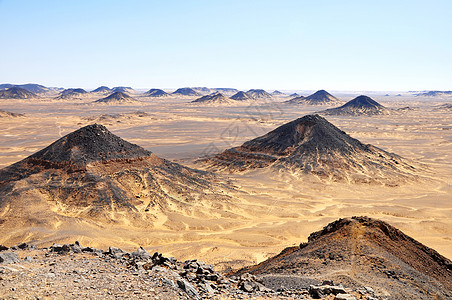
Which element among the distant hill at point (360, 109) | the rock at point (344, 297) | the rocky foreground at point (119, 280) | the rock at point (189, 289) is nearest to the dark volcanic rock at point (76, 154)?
the rocky foreground at point (119, 280)

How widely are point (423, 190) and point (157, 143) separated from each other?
57169 mm

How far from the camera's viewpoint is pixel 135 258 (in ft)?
40.8

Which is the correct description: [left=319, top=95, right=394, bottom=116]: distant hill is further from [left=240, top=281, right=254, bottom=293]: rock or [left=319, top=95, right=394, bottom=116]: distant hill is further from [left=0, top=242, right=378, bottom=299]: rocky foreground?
[left=240, top=281, right=254, bottom=293]: rock

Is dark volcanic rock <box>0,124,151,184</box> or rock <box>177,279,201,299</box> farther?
dark volcanic rock <box>0,124,151,184</box>

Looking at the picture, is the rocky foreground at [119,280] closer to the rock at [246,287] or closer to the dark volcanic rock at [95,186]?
the rock at [246,287]

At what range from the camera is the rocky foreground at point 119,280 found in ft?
29.0

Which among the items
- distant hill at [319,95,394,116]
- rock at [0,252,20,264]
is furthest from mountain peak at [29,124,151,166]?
distant hill at [319,95,394,116]

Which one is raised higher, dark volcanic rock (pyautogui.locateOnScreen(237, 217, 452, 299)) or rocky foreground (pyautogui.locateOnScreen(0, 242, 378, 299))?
rocky foreground (pyautogui.locateOnScreen(0, 242, 378, 299))

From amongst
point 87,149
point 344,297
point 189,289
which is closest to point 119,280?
point 189,289

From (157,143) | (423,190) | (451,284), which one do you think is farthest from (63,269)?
(157,143)

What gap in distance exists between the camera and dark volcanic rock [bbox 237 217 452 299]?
41.3 ft

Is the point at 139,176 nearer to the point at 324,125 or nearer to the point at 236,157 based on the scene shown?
the point at 236,157

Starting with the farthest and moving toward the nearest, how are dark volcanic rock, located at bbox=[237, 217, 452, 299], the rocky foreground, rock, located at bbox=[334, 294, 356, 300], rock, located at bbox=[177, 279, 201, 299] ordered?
dark volcanic rock, located at bbox=[237, 217, 452, 299] → rock, located at bbox=[334, 294, 356, 300] → rock, located at bbox=[177, 279, 201, 299] → the rocky foreground

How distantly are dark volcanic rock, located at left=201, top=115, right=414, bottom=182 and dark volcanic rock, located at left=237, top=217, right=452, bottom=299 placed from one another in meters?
31.9
